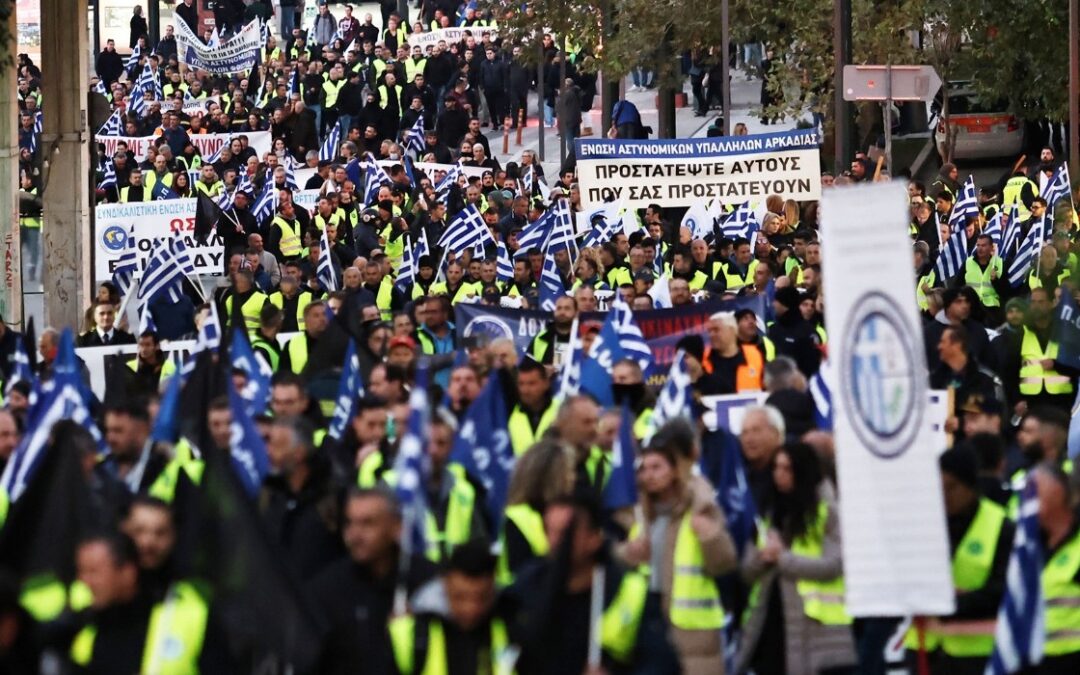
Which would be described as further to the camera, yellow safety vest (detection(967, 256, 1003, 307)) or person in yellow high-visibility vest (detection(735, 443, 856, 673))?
yellow safety vest (detection(967, 256, 1003, 307))

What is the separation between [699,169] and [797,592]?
1509 centimetres

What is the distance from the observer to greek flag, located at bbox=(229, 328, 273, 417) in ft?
42.4

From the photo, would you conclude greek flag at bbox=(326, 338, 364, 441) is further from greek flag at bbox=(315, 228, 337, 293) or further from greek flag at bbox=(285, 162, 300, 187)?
greek flag at bbox=(285, 162, 300, 187)

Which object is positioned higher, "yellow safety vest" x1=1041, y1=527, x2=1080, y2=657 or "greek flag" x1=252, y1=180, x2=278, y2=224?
"greek flag" x1=252, y1=180, x2=278, y2=224

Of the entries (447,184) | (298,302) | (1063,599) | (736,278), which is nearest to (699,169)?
(736,278)

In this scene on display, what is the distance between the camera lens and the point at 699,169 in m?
24.5

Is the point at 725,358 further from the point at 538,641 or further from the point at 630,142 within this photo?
the point at 630,142

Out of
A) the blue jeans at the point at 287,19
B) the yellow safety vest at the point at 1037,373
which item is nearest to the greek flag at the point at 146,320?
the yellow safety vest at the point at 1037,373

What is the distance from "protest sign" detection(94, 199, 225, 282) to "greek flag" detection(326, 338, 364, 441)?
34.2 feet

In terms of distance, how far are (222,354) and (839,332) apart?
4.69 m

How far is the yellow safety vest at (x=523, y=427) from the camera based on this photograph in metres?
11.9

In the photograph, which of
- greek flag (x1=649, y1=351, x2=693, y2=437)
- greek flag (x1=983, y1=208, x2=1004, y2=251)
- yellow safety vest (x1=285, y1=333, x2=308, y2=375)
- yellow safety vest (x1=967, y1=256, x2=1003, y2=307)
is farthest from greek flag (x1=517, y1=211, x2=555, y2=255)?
greek flag (x1=649, y1=351, x2=693, y2=437)

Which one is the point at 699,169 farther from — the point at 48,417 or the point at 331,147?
the point at 48,417

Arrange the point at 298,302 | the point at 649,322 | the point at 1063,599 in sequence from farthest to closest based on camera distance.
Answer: the point at 298,302
the point at 649,322
the point at 1063,599
